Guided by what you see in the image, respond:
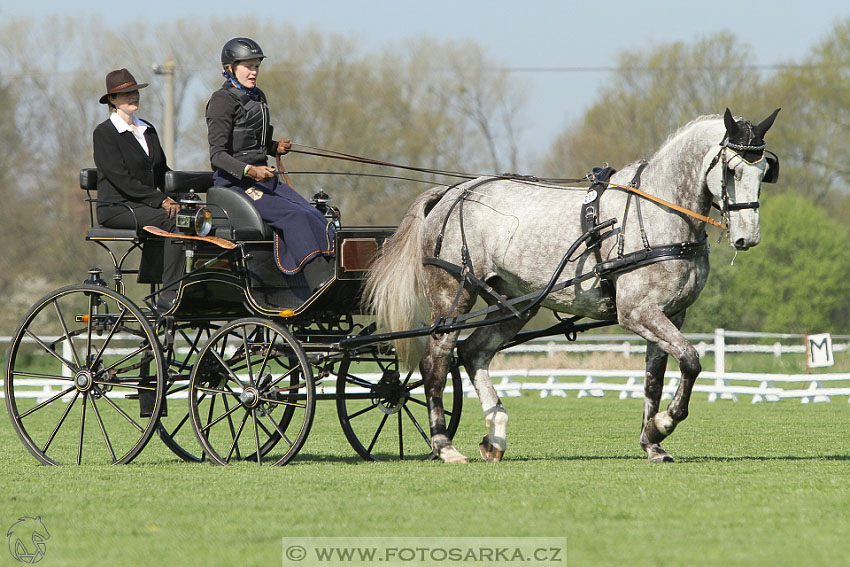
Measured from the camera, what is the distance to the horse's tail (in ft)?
26.2

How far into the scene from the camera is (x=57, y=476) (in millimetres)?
6980

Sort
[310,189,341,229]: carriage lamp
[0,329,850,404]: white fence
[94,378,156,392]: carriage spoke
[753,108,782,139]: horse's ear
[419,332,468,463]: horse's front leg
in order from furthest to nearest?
1. [0,329,850,404]: white fence
2. [310,189,341,229]: carriage lamp
3. [419,332,468,463]: horse's front leg
4. [94,378,156,392]: carriage spoke
5. [753,108,782,139]: horse's ear

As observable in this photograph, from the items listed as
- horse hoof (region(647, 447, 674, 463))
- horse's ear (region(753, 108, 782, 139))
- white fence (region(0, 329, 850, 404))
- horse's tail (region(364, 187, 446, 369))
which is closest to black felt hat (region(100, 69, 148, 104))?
horse's tail (region(364, 187, 446, 369))

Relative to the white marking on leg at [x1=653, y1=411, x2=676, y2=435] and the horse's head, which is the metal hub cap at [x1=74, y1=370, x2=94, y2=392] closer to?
the white marking on leg at [x1=653, y1=411, x2=676, y2=435]

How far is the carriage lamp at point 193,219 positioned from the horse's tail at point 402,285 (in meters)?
1.14

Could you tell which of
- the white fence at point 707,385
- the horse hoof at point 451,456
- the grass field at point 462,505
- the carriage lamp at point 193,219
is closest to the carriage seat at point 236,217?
the carriage lamp at point 193,219

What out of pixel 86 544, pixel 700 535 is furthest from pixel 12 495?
pixel 700 535

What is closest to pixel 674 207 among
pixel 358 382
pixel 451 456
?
pixel 451 456

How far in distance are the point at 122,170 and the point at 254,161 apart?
0.89 m

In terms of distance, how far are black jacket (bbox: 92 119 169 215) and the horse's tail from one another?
155 centimetres

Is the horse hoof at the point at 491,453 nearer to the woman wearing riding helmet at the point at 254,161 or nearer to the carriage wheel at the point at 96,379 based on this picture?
the woman wearing riding helmet at the point at 254,161

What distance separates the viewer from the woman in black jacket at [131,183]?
7914 millimetres

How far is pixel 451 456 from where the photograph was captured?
7.81 metres

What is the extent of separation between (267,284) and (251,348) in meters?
0.45
